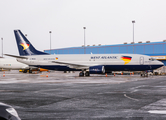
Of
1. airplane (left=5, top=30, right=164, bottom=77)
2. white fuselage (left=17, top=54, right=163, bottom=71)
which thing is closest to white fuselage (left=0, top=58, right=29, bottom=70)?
airplane (left=5, top=30, right=164, bottom=77)

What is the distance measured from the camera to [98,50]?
9731 centimetres

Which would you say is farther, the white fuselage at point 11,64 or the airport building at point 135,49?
the airport building at point 135,49

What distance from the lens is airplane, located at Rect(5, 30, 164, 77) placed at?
1645 inches

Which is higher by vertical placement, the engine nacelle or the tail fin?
the tail fin

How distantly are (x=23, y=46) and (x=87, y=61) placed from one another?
47.9 feet

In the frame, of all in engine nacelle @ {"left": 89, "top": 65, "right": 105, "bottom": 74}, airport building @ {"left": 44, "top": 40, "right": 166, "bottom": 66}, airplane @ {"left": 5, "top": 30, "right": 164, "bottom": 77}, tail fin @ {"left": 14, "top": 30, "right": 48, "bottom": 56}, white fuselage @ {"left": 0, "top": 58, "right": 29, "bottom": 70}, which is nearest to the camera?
engine nacelle @ {"left": 89, "top": 65, "right": 105, "bottom": 74}

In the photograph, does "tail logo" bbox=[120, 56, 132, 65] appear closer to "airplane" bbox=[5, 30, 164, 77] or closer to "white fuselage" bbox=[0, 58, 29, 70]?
"airplane" bbox=[5, 30, 164, 77]

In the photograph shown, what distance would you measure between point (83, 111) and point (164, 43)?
3018 inches

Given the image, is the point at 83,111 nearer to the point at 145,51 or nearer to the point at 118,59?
the point at 118,59

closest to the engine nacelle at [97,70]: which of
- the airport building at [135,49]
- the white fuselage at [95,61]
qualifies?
the white fuselage at [95,61]

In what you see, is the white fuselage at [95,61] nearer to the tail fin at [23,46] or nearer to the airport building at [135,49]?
the tail fin at [23,46]

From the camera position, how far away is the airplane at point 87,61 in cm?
4178

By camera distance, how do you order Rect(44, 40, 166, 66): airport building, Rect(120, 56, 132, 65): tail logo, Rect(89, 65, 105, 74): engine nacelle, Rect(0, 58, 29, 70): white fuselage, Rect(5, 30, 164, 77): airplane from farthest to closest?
Rect(44, 40, 166, 66): airport building, Rect(0, 58, 29, 70): white fuselage, Rect(120, 56, 132, 65): tail logo, Rect(5, 30, 164, 77): airplane, Rect(89, 65, 105, 74): engine nacelle

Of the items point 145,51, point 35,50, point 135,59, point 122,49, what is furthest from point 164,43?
point 35,50
